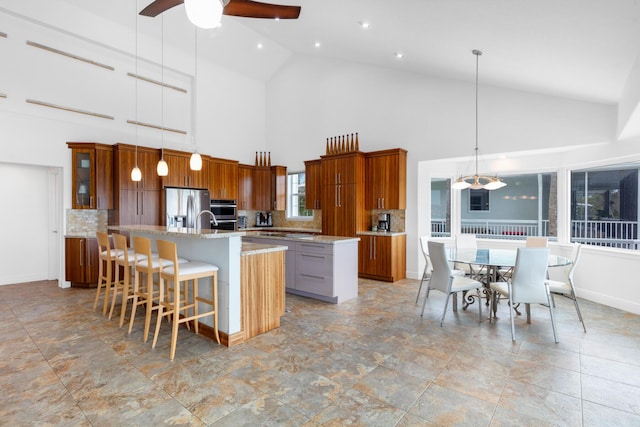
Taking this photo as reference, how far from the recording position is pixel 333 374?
248 centimetres

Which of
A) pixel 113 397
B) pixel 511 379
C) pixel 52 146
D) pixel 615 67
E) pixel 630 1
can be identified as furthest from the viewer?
pixel 52 146

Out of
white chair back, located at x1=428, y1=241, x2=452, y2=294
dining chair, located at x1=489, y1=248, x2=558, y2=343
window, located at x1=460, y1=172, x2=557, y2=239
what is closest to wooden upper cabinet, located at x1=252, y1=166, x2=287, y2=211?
window, located at x1=460, y1=172, x2=557, y2=239

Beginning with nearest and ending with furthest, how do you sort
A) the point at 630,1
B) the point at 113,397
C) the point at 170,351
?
1. the point at 630,1
2. the point at 113,397
3. the point at 170,351

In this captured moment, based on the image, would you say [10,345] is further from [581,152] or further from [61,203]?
A: [581,152]

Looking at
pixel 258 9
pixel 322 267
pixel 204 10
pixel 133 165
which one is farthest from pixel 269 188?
pixel 204 10

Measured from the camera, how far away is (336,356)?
A: 2.79 m

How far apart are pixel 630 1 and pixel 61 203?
23.3 feet

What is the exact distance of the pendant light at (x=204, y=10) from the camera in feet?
5.34

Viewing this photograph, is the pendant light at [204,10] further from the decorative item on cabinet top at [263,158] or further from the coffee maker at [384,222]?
the decorative item on cabinet top at [263,158]

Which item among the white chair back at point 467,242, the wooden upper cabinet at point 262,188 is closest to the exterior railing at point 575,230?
the white chair back at point 467,242

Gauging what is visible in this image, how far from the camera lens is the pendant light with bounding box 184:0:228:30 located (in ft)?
5.34

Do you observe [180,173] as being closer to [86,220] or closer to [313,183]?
[86,220]

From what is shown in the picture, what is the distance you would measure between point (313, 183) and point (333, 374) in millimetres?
4825

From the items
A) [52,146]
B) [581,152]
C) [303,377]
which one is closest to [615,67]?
[581,152]
